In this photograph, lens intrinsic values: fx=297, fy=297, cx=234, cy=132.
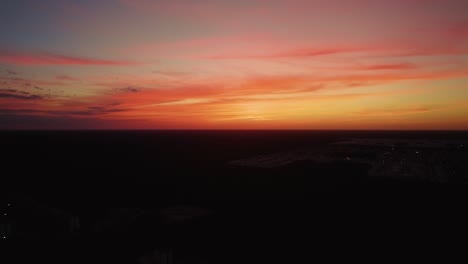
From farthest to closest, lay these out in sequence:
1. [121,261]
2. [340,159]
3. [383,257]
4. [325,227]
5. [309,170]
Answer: [340,159]
[309,170]
[325,227]
[383,257]
[121,261]

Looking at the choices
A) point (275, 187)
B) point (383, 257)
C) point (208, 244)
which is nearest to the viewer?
point (383, 257)

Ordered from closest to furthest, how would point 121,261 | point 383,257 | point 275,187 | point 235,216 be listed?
point 121,261, point 383,257, point 235,216, point 275,187

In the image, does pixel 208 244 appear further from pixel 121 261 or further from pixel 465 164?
pixel 465 164

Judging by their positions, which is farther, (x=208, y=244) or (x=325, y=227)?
(x=325, y=227)

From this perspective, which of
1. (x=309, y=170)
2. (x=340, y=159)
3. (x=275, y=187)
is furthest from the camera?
(x=340, y=159)

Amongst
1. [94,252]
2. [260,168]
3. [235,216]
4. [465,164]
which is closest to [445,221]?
[235,216]

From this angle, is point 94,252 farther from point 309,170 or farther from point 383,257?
point 309,170

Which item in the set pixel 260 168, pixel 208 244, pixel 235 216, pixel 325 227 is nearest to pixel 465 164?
pixel 260 168

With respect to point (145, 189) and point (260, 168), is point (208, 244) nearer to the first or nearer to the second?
point (145, 189)

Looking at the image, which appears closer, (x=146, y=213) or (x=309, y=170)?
(x=146, y=213)
